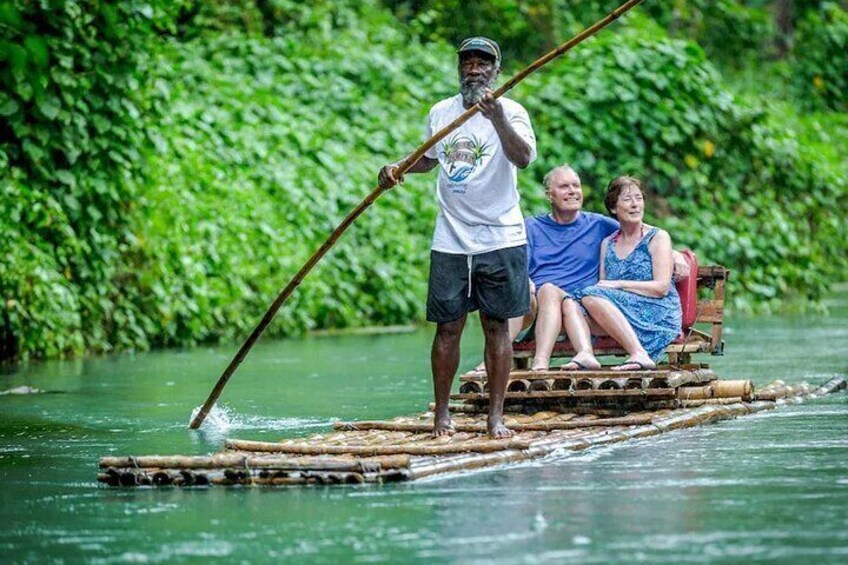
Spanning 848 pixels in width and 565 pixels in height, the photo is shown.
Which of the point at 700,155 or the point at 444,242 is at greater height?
the point at 700,155

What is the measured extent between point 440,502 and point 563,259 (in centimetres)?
408

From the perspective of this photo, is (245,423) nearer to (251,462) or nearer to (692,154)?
(251,462)

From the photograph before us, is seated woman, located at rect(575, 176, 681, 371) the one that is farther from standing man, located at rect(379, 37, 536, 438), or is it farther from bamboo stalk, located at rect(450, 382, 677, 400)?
standing man, located at rect(379, 37, 536, 438)

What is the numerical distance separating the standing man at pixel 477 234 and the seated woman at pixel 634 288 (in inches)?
61.2

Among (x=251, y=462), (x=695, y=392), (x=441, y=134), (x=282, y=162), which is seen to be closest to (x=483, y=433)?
(x=441, y=134)

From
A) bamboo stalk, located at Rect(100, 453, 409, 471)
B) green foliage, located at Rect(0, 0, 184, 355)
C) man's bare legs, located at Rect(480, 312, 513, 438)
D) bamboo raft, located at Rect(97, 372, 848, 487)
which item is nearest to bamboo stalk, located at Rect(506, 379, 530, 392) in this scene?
bamboo raft, located at Rect(97, 372, 848, 487)

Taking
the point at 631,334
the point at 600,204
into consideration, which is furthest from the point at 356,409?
the point at 600,204

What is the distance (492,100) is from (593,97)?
13865 millimetres

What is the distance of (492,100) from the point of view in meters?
8.30

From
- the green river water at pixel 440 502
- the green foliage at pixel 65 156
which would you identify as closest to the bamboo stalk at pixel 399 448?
the green river water at pixel 440 502

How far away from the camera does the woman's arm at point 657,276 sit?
10.5 metres

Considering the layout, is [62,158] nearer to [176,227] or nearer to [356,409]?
[176,227]

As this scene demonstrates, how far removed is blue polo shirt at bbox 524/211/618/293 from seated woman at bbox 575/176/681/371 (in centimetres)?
6

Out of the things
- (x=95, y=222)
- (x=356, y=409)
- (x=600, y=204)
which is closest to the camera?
(x=356, y=409)
